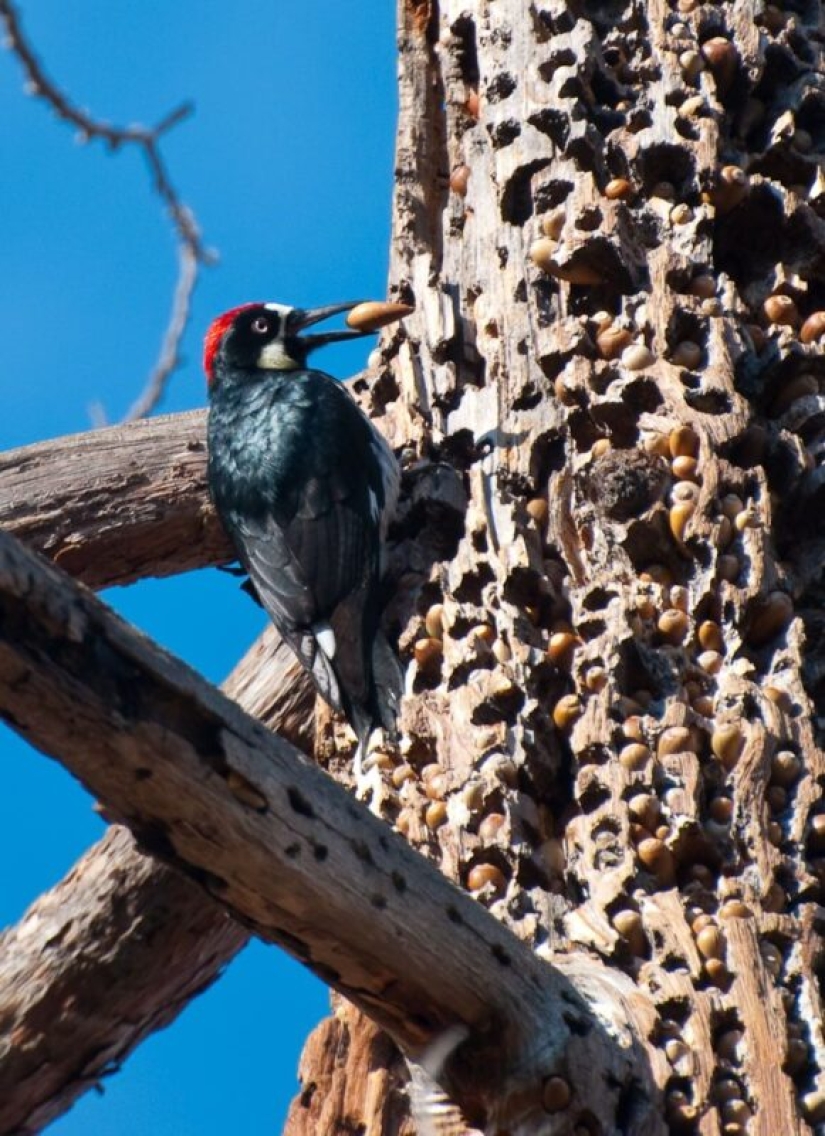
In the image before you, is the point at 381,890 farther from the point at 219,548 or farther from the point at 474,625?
the point at 219,548

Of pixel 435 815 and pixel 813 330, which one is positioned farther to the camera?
pixel 813 330

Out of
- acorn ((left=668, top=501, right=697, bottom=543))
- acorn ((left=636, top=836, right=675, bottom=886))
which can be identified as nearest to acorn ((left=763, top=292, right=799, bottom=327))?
acorn ((left=668, top=501, right=697, bottom=543))

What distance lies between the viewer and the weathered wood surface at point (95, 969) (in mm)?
3061

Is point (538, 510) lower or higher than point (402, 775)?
higher

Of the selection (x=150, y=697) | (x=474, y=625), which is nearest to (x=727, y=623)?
(x=474, y=625)

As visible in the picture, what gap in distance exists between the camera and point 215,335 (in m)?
4.59

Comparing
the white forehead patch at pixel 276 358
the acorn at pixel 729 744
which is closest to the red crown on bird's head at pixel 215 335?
the white forehead patch at pixel 276 358

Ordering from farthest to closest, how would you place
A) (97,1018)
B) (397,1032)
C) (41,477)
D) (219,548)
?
(219,548)
(41,477)
(97,1018)
(397,1032)

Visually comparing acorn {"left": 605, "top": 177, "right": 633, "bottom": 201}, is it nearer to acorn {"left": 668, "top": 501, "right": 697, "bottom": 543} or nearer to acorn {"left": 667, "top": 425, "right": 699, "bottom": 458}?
acorn {"left": 667, "top": 425, "right": 699, "bottom": 458}

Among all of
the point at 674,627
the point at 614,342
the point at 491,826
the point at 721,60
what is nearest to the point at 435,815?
the point at 491,826

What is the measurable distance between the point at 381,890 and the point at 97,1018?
1329 mm

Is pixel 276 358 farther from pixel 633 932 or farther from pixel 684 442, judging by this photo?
pixel 633 932

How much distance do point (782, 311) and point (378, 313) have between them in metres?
0.82

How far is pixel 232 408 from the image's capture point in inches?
156
